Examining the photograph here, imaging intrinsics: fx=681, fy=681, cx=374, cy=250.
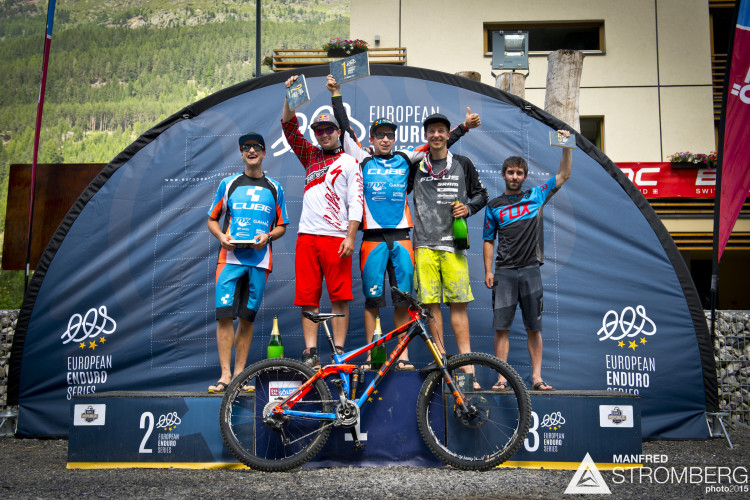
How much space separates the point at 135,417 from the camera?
3926mm

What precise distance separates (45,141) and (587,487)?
161 feet

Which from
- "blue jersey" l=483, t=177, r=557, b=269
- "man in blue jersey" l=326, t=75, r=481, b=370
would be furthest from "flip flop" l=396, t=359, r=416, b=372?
"blue jersey" l=483, t=177, r=557, b=269

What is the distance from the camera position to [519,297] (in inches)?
169

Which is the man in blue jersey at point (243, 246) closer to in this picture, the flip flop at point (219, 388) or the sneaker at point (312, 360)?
the flip flop at point (219, 388)

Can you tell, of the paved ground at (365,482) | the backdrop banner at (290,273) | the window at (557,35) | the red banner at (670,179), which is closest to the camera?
the paved ground at (365,482)

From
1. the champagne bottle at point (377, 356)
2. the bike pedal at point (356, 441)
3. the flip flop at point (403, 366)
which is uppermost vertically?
the champagne bottle at point (377, 356)

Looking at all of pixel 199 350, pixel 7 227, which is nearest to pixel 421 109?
pixel 199 350

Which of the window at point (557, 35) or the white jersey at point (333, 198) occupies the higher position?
the window at point (557, 35)

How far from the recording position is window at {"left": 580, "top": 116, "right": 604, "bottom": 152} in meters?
12.8

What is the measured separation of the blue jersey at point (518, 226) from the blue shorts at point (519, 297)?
61 millimetres

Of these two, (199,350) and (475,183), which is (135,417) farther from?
(475,183)

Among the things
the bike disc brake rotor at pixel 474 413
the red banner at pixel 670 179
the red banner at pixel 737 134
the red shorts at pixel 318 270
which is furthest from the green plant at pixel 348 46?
the bike disc brake rotor at pixel 474 413

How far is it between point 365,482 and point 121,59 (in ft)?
192

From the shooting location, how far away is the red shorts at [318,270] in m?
4.24
